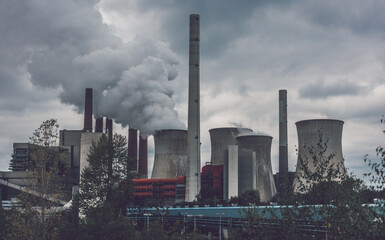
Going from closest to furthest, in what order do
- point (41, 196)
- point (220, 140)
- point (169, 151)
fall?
point (41, 196), point (169, 151), point (220, 140)

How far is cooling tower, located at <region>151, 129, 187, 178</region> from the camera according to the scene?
244ft

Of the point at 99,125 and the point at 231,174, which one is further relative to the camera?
the point at 99,125

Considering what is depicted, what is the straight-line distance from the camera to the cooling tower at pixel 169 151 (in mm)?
74250

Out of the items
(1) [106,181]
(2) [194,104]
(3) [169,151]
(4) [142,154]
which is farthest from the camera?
(4) [142,154]

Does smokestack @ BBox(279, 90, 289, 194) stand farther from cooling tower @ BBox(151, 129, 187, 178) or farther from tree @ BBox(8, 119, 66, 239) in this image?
tree @ BBox(8, 119, 66, 239)

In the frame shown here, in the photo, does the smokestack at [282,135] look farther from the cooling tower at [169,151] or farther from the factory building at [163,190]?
the factory building at [163,190]

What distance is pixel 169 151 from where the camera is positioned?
244ft

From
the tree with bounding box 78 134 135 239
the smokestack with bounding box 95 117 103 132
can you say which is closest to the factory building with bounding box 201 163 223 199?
the smokestack with bounding box 95 117 103 132

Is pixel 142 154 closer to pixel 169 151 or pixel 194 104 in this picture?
pixel 169 151

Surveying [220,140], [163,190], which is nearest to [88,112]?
[163,190]

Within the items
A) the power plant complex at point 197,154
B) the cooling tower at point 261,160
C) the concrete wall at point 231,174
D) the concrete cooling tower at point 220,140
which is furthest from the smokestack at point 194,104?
the cooling tower at point 261,160

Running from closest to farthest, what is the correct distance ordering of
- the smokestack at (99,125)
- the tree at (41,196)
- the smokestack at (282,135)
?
the tree at (41,196)
the smokestack at (99,125)
the smokestack at (282,135)

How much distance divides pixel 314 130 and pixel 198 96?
16.3 metres

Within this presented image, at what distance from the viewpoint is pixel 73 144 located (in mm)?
101000
